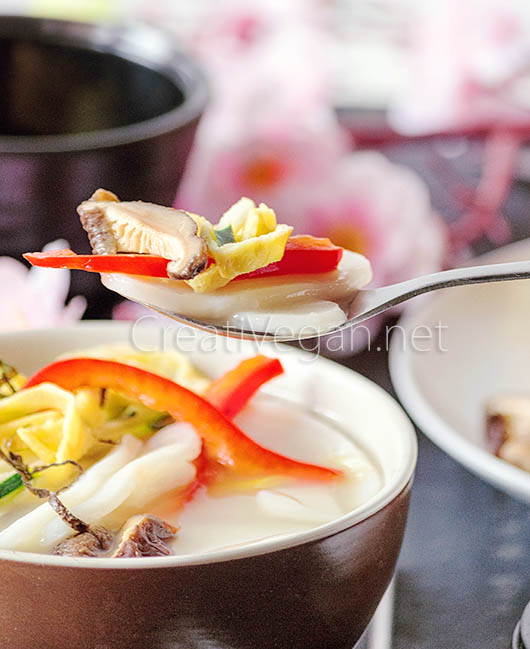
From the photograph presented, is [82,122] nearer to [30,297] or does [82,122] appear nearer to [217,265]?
[30,297]

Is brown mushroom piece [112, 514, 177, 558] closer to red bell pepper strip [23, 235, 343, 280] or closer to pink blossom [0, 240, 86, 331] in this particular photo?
red bell pepper strip [23, 235, 343, 280]

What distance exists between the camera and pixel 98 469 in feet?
3.49

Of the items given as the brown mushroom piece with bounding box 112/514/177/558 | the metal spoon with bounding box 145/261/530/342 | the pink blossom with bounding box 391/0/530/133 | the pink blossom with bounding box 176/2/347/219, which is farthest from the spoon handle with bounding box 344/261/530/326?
the pink blossom with bounding box 391/0/530/133

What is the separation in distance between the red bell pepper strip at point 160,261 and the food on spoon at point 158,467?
5.9 inches

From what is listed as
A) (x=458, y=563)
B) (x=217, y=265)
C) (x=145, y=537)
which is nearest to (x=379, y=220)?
(x=458, y=563)

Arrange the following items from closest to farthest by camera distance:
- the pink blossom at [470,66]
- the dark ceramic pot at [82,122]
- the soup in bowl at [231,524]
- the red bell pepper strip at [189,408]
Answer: the soup in bowl at [231,524] < the red bell pepper strip at [189,408] < the dark ceramic pot at [82,122] < the pink blossom at [470,66]

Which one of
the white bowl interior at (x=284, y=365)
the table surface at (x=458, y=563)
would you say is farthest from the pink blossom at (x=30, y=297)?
the table surface at (x=458, y=563)

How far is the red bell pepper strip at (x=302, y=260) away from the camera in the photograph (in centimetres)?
107

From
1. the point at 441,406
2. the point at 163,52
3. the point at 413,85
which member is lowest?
the point at 441,406

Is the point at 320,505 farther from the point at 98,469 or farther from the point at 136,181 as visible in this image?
the point at 136,181

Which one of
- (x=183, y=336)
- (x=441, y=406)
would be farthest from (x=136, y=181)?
(x=441, y=406)

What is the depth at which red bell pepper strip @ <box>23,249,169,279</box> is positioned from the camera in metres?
0.99

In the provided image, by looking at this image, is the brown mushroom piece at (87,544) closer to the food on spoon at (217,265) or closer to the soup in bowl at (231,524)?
the soup in bowl at (231,524)

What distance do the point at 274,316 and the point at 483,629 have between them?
0.42m
